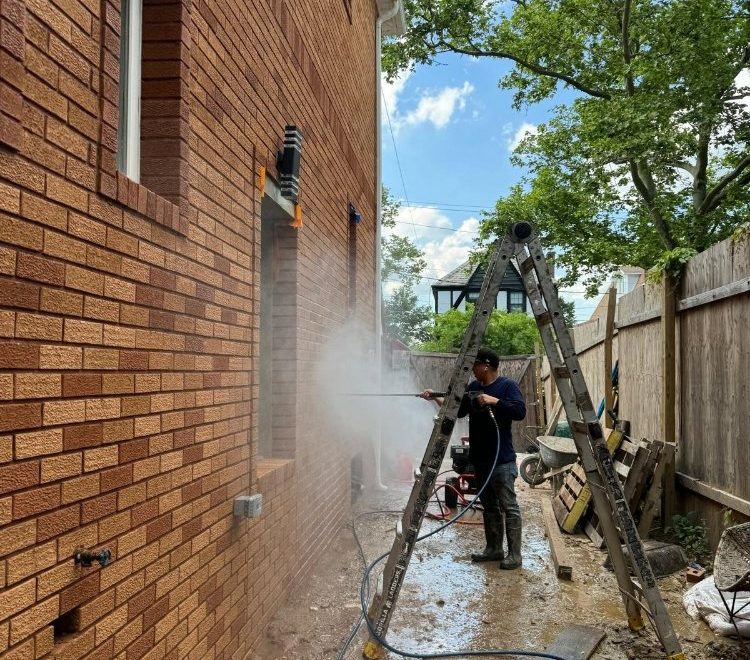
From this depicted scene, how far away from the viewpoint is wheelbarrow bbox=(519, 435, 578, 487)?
796cm

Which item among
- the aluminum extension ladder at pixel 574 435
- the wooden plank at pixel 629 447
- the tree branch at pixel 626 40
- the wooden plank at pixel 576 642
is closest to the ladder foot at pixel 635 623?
the aluminum extension ladder at pixel 574 435

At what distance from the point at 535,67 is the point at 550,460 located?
8.49 meters

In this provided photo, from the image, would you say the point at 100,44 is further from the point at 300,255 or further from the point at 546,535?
the point at 546,535

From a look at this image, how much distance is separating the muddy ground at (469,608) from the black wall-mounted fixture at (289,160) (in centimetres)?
277

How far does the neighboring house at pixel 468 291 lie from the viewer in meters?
33.9

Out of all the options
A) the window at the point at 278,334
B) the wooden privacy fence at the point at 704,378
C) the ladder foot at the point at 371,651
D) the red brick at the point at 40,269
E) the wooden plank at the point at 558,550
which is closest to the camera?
the red brick at the point at 40,269

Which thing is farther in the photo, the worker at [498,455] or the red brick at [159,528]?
the worker at [498,455]

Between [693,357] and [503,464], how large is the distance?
77.9 inches

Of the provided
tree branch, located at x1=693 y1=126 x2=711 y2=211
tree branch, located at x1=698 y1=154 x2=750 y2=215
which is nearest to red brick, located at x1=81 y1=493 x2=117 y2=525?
tree branch, located at x1=698 y1=154 x2=750 y2=215

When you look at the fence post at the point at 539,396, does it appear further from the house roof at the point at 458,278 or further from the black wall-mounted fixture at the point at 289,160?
the house roof at the point at 458,278

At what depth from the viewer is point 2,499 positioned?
4.91 ft

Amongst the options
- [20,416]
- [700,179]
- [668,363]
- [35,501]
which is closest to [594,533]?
[668,363]

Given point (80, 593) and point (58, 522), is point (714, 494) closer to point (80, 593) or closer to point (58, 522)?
point (80, 593)

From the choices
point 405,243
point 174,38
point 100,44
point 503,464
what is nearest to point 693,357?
point 503,464
